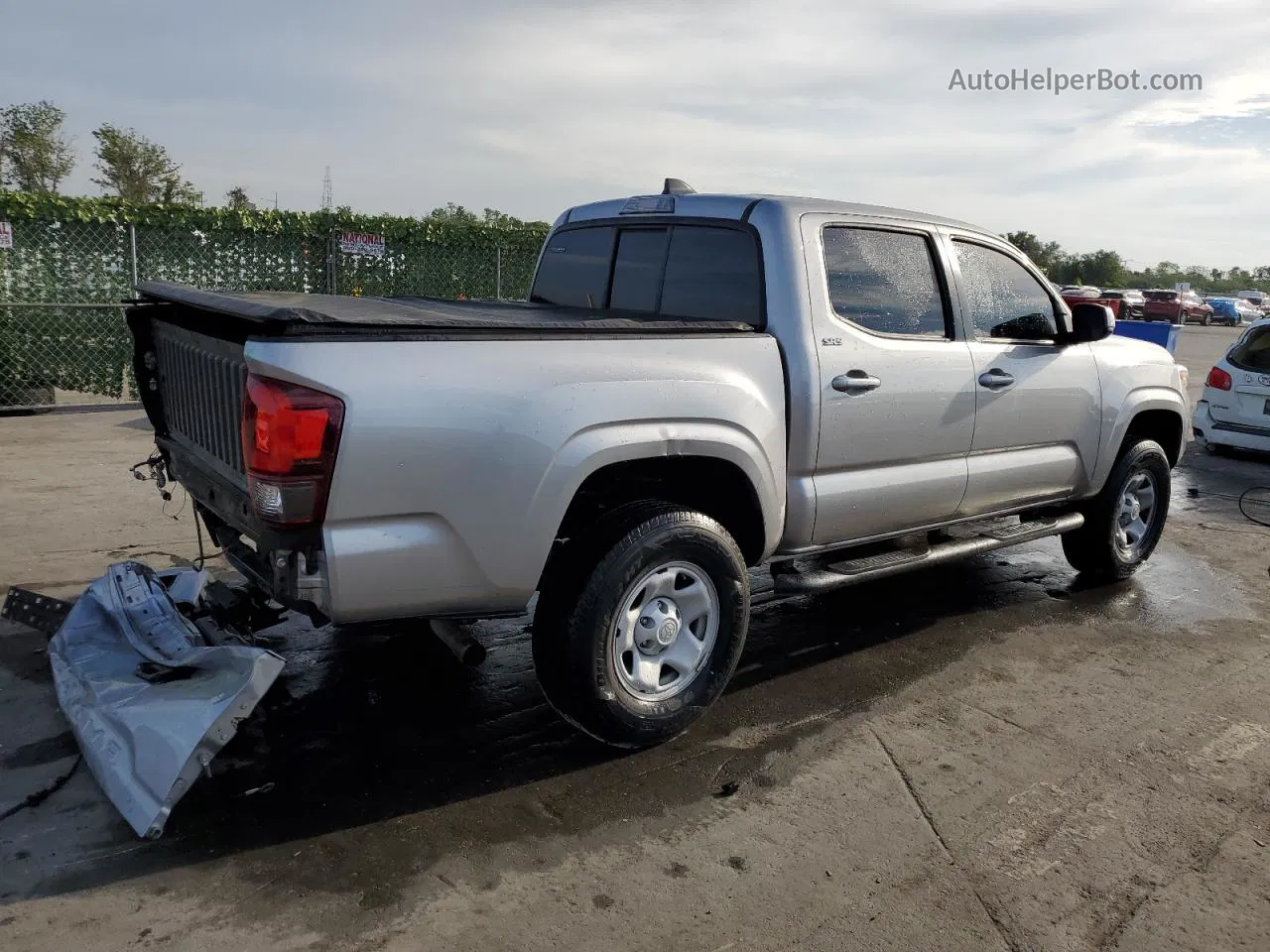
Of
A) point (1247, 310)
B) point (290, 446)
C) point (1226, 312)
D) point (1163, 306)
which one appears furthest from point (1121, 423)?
point (1247, 310)

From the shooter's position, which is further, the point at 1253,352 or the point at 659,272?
the point at 1253,352

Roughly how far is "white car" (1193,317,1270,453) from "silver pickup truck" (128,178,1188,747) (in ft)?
18.5

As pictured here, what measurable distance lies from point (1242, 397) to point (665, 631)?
29.4ft

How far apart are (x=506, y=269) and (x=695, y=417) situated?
11876mm

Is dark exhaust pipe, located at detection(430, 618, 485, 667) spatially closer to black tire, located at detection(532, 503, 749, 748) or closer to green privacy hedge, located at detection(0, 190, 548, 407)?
black tire, located at detection(532, 503, 749, 748)

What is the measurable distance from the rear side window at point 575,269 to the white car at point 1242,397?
8.08 metres

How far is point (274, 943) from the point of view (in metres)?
2.69

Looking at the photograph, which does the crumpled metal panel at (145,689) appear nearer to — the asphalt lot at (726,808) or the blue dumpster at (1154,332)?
the asphalt lot at (726,808)

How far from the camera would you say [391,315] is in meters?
3.27

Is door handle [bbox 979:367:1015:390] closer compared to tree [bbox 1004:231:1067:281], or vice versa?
door handle [bbox 979:367:1015:390]

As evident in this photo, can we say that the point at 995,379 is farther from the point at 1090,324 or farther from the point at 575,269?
the point at 575,269

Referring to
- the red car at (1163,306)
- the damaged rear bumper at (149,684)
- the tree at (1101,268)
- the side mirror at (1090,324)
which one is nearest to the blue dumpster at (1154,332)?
the side mirror at (1090,324)

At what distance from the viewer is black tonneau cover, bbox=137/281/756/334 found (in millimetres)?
2969

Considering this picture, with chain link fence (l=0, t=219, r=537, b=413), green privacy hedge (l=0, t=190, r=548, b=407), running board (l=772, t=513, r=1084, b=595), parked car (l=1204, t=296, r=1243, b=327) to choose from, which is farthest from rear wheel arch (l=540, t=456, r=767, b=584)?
parked car (l=1204, t=296, r=1243, b=327)
